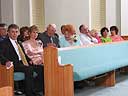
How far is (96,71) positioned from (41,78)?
0.87 m

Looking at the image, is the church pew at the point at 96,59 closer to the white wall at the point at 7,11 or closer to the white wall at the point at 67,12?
the white wall at the point at 67,12

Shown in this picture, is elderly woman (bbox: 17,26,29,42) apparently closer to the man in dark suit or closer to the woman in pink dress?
the woman in pink dress

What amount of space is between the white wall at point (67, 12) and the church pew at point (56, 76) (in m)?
4.29

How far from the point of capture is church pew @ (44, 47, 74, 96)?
159 inches

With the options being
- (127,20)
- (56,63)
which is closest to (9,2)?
(127,20)

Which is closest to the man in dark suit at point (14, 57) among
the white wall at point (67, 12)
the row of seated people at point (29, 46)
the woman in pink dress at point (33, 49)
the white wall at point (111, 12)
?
the row of seated people at point (29, 46)

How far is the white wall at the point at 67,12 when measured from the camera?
8.27 m

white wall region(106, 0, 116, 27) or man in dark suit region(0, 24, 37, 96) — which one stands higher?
white wall region(106, 0, 116, 27)

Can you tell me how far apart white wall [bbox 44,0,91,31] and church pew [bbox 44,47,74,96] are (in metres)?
4.29

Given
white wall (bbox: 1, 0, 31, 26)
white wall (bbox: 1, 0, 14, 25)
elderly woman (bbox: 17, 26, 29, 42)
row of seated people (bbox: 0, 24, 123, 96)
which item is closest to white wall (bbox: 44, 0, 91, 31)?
white wall (bbox: 1, 0, 31, 26)

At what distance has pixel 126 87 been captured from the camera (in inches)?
211

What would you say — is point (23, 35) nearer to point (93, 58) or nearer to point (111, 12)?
point (93, 58)

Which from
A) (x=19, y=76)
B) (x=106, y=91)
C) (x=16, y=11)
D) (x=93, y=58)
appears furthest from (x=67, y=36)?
(x=16, y=11)

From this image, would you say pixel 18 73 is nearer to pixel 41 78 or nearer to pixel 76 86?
pixel 41 78
